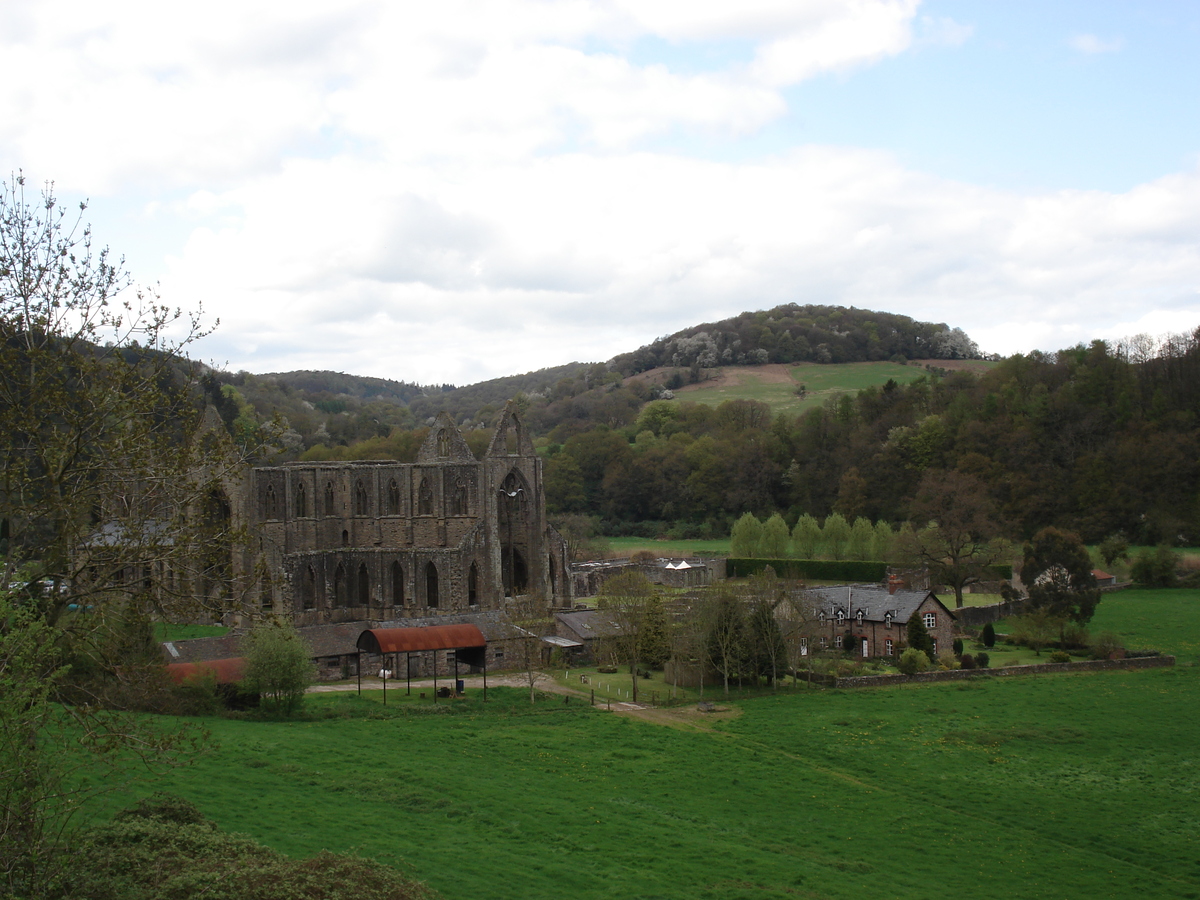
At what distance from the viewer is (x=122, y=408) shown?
1337 cm

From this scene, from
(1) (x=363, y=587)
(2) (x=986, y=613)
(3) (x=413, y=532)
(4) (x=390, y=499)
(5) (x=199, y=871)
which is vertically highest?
(4) (x=390, y=499)

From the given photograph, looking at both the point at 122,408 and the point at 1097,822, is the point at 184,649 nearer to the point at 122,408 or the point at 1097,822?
the point at 122,408

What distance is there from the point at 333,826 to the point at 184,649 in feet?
64.6

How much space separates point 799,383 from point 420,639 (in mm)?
120352

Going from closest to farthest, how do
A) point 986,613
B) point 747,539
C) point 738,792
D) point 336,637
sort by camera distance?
point 738,792 → point 336,637 → point 986,613 → point 747,539

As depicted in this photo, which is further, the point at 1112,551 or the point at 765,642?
the point at 1112,551

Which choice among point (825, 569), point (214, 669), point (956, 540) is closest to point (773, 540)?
point (825, 569)

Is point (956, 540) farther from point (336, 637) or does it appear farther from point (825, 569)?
point (336, 637)

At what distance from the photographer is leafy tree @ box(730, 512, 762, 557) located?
Result: 78125mm

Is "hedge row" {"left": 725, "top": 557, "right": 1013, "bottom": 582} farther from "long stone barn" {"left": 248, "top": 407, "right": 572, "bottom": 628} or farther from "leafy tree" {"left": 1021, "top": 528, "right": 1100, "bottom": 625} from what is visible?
"long stone barn" {"left": 248, "top": 407, "right": 572, "bottom": 628}

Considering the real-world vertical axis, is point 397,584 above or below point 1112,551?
above

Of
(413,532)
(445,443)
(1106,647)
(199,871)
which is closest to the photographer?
(199,871)

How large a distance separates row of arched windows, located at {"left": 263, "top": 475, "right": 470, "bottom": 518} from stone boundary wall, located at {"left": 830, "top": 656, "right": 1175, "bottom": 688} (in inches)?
773

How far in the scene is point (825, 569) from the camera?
237 feet
